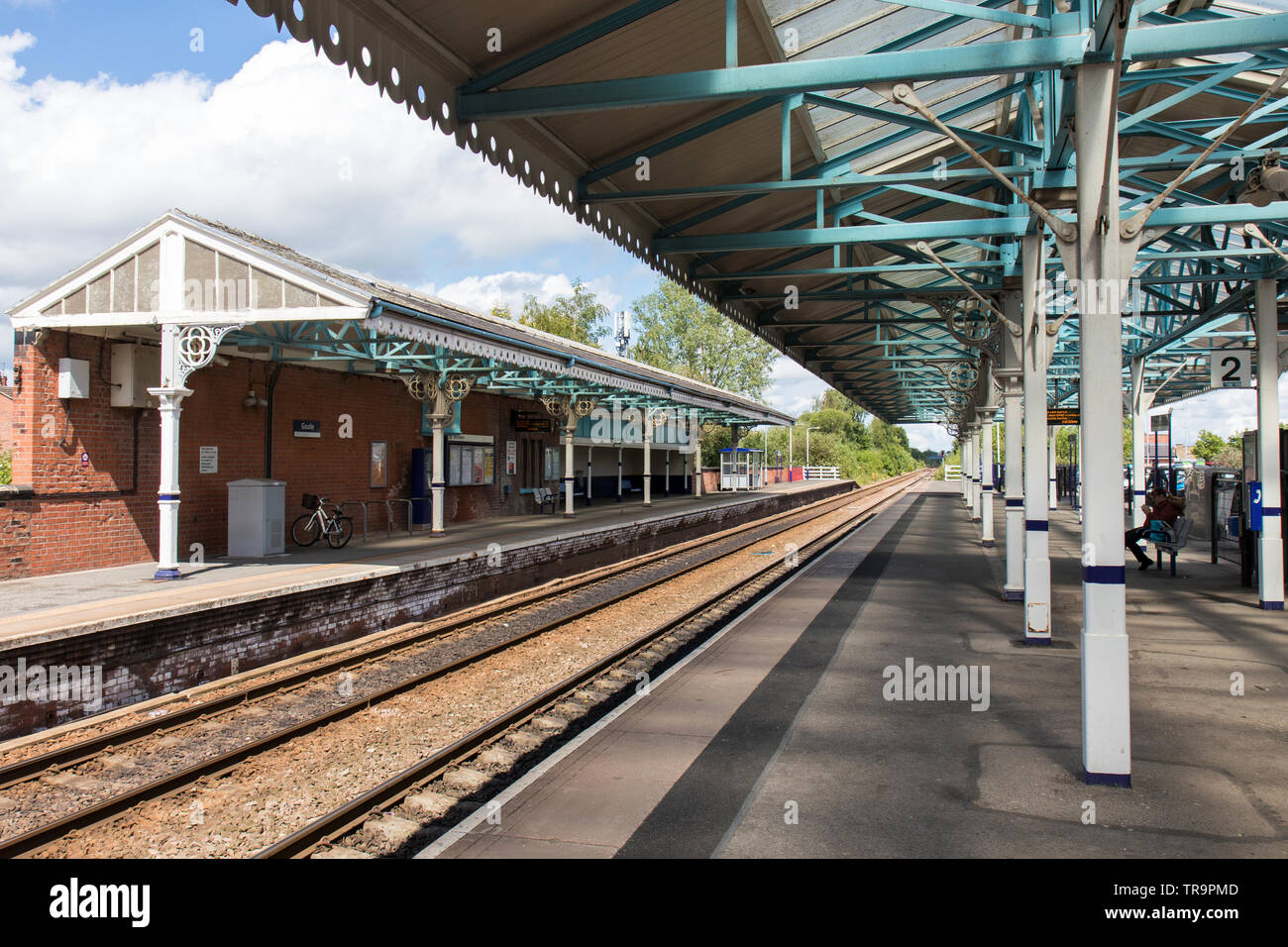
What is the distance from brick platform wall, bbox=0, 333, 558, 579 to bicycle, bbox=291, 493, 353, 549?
0.28m

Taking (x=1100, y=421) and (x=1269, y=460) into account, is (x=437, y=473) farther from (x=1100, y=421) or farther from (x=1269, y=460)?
(x=1100, y=421)

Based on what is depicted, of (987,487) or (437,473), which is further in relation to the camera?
(987,487)

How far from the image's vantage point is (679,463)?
4359cm

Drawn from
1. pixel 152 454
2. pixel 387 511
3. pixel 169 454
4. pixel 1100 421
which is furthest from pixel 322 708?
pixel 387 511

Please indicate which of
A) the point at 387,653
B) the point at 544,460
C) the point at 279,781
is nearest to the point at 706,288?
the point at 387,653

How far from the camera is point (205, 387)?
1335 centimetres

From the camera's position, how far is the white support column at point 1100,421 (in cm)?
495

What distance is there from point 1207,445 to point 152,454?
67.1 m

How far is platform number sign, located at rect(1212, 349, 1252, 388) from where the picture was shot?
39.9ft

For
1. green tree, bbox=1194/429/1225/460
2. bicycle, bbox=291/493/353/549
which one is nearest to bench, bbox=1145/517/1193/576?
bicycle, bbox=291/493/353/549

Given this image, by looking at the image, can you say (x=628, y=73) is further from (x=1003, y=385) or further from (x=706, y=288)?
(x=1003, y=385)

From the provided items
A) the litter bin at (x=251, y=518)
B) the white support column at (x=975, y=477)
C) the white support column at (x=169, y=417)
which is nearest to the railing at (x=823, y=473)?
the white support column at (x=975, y=477)

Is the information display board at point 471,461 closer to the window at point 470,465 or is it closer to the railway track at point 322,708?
the window at point 470,465
